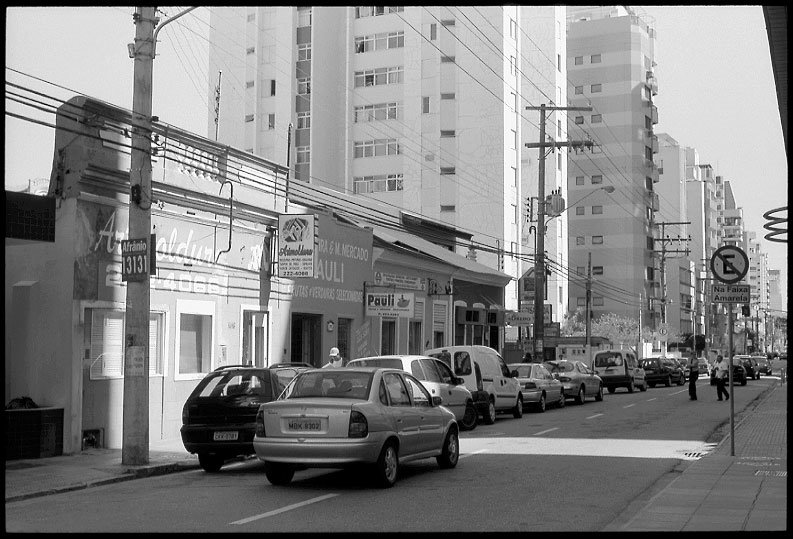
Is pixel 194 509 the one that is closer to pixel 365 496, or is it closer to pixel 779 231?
pixel 365 496

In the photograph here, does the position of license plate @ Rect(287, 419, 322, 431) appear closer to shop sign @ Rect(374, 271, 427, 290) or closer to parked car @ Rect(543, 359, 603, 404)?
shop sign @ Rect(374, 271, 427, 290)

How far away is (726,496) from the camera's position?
477 inches

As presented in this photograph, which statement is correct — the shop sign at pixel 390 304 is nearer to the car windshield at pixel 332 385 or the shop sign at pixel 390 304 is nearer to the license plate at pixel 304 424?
the car windshield at pixel 332 385

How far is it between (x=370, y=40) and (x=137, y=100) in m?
55.9

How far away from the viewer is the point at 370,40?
70875 millimetres

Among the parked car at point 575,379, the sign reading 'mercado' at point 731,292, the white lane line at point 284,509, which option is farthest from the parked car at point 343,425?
the parked car at point 575,379

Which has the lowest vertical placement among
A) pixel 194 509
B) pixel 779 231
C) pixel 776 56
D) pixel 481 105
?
pixel 194 509

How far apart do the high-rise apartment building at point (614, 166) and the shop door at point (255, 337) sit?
74633 mm

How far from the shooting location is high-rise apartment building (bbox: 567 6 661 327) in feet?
323

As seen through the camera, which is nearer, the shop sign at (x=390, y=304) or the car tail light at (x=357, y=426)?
the car tail light at (x=357, y=426)

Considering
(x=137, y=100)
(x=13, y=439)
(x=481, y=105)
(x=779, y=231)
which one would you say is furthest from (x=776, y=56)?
(x=481, y=105)

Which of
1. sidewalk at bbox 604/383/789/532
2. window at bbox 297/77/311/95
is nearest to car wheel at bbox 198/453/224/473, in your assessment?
sidewalk at bbox 604/383/789/532

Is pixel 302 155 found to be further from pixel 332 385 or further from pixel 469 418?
pixel 332 385

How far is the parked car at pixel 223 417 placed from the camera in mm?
15625
